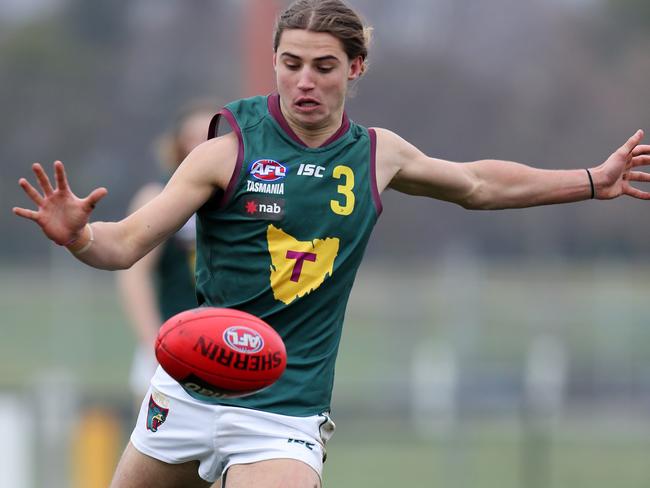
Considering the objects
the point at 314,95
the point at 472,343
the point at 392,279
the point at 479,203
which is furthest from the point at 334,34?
the point at 392,279

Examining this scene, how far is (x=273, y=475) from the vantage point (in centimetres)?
462

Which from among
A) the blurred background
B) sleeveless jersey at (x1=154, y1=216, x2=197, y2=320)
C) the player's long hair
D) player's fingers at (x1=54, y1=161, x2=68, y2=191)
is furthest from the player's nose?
the blurred background

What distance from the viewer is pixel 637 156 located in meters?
5.40

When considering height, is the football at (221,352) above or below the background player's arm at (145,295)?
below

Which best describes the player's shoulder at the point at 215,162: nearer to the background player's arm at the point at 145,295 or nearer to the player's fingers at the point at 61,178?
the player's fingers at the point at 61,178

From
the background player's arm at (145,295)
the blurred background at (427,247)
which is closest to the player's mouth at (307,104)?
the background player's arm at (145,295)

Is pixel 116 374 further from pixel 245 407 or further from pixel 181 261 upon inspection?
pixel 245 407

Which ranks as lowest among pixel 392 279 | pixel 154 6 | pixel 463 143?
pixel 392 279

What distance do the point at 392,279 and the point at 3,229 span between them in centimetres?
685

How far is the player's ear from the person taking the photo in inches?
194

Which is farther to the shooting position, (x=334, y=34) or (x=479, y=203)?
(x=479, y=203)

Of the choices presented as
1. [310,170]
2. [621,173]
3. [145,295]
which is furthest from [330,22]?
[145,295]

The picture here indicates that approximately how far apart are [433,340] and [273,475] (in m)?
15.7

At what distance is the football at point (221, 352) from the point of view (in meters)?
4.39
